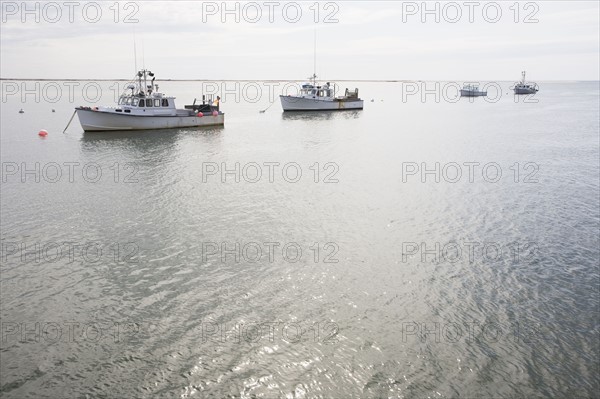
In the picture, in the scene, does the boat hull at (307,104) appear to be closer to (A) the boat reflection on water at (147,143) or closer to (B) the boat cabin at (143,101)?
(A) the boat reflection on water at (147,143)

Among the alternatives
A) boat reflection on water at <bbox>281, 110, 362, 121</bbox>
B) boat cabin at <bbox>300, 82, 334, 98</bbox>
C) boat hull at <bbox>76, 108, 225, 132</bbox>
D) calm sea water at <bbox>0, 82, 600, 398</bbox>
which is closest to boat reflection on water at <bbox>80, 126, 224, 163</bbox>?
boat hull at <bbox>76, 108, 225, 132</bbox>

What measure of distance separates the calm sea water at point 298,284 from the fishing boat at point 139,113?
618 inches

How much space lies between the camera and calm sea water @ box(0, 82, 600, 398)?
28.2ft

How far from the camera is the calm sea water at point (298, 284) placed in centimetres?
861

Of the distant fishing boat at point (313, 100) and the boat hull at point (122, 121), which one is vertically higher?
the distant fishing boat at point (313, 100)

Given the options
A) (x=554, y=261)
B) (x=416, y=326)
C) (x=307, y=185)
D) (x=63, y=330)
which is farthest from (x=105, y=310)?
(x=307, y=185)

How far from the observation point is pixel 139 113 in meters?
42.9

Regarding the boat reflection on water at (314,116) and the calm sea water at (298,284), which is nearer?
the calm sea water at (298,284)

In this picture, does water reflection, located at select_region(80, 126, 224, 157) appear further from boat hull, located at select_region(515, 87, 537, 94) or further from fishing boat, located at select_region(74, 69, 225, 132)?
boat hull, located at select_region(515, 87, 537, 94)

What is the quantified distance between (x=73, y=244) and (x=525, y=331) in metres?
13.6

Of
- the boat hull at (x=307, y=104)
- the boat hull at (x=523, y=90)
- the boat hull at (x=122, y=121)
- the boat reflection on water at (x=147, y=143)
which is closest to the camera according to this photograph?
the boat reflection on water at (x=147, y=143)

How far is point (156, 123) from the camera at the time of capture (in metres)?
44.5

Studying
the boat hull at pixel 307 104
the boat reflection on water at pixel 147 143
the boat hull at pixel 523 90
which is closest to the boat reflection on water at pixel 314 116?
the boat hull at pixel 307 104

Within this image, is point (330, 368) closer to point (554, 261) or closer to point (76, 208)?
point (554, 261)
